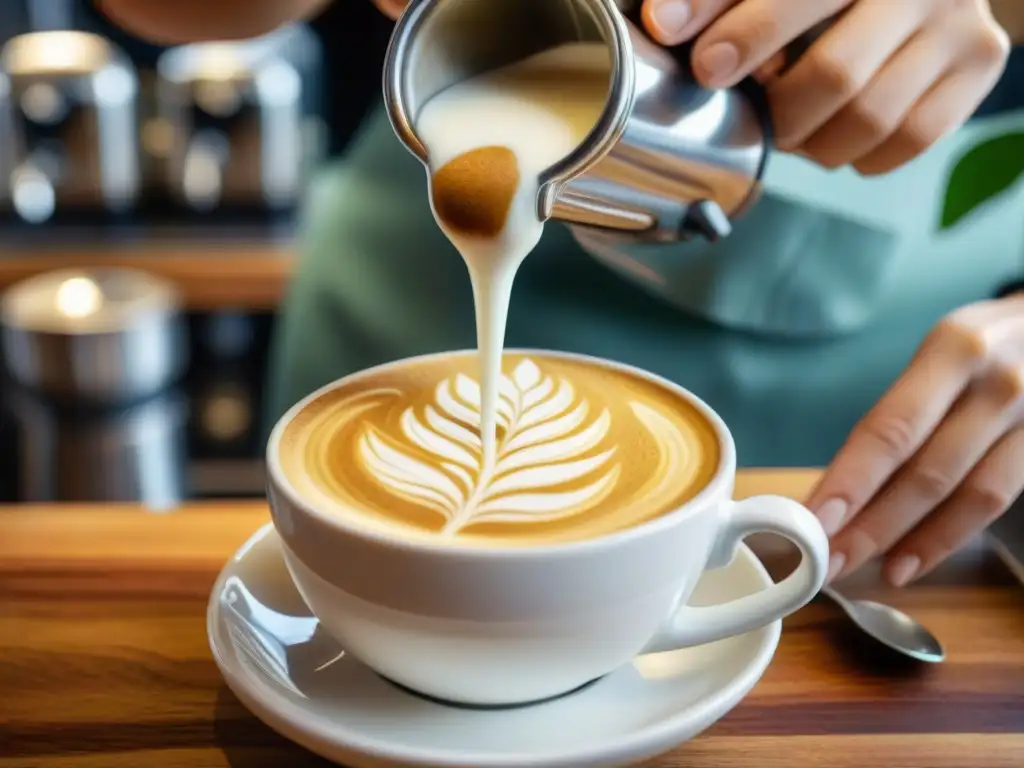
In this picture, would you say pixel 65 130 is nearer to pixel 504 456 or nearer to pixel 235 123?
pixel 235 123

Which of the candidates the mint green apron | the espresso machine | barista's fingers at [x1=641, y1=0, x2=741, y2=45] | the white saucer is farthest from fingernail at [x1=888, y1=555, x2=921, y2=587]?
the espresso machine

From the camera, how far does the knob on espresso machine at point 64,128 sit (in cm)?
185

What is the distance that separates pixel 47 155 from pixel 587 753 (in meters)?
1.73

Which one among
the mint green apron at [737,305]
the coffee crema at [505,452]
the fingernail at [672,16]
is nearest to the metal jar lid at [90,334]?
the mint green apron at [737,305]

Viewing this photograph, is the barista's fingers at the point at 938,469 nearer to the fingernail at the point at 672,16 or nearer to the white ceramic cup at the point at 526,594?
the white ceramic cup at the point at 526,594

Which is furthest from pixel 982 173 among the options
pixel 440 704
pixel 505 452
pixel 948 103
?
pixel 440 704

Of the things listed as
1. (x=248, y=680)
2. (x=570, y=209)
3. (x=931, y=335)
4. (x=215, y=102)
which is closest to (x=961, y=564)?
(x=931, y=335)

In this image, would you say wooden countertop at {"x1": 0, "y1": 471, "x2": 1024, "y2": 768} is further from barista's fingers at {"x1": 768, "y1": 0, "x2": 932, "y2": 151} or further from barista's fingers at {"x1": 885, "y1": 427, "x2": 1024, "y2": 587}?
barista's fingers at {"x1": 768, "y1": 0, "x2": 932, "y2": 151}

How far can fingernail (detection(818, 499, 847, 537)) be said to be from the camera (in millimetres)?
727

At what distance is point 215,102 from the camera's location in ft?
6.20

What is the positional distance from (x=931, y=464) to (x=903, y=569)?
8 centimetres

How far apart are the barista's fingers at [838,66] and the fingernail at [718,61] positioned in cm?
8

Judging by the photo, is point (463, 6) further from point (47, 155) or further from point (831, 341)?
point (47, 155)

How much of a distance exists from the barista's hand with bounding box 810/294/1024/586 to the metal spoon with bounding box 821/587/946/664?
0.11ft
